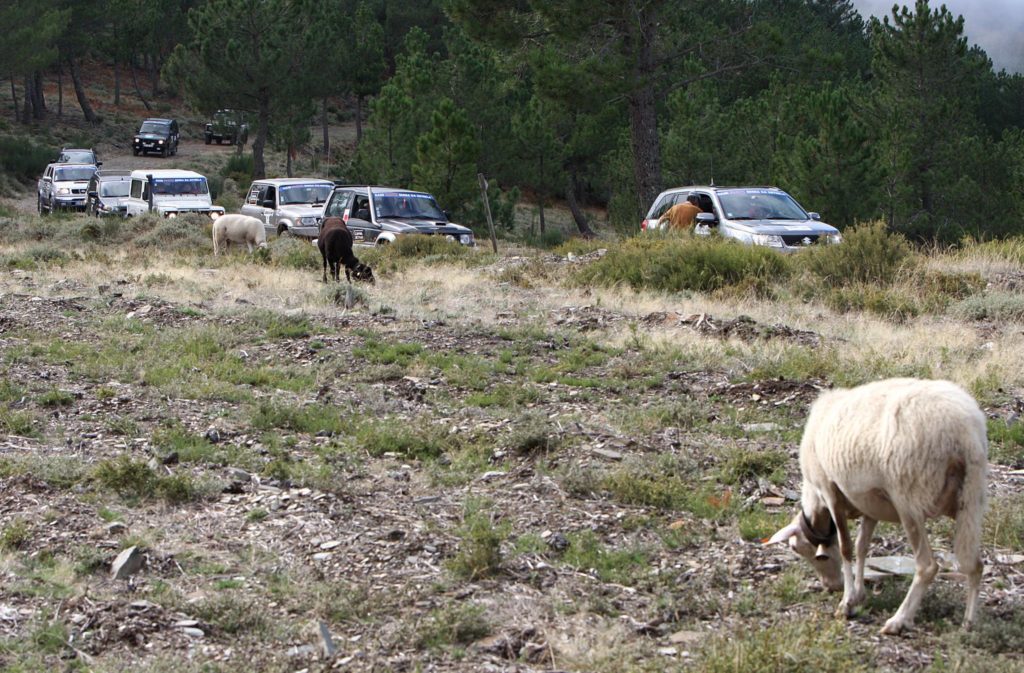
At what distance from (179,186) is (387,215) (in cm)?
952

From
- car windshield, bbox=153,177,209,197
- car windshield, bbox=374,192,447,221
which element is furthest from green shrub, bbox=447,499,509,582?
car windshield, bbox=153,177,209,197

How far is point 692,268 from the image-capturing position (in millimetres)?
16375

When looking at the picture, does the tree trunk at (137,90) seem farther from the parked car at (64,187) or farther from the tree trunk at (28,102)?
the parked car at (64,187)

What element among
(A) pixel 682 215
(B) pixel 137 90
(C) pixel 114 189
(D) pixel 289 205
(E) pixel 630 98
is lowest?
(A) pixel 682 215

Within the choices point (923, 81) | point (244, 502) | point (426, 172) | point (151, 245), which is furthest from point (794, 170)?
point (244, 502)

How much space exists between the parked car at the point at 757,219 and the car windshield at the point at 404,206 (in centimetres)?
495

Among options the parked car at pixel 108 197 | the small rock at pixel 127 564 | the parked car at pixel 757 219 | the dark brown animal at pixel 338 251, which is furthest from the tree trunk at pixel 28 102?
the small rock at pixel 127 564

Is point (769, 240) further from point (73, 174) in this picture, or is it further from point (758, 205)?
point (73, 174)

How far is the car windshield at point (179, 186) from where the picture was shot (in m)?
30.6

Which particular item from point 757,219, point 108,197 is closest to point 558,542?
point 757,219

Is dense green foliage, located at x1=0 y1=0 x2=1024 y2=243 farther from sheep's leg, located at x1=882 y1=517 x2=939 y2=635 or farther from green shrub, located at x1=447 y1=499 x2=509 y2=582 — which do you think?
sheep's leg, located at x1=882 y1=517 x2=939 y2=635

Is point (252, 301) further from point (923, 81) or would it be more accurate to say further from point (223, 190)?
point (223, 190)

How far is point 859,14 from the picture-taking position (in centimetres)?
6638

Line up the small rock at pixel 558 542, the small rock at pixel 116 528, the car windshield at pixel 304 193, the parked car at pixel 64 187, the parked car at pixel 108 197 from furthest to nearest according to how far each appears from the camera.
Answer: the parked car at pixel 64 187 → the parked car at pixel 108 197 → the car windshield at pixel 304 193 → the small rock at pixel 116 528 → the small rock at pixel 558 542
